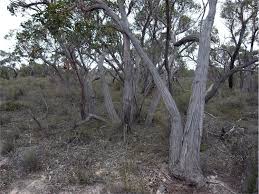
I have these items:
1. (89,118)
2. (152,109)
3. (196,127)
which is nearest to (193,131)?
(196,127)

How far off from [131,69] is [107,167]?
326 centimetres

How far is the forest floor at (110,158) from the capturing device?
632 cm

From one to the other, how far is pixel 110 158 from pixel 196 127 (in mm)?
2070

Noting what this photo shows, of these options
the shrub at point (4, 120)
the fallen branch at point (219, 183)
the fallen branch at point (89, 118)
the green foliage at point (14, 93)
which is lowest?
the fallen branch at point (219, 183)

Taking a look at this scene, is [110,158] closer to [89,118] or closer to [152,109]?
[89,118]

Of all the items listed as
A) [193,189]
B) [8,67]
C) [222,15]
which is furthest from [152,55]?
[8,67]

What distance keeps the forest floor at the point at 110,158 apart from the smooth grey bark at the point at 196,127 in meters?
0.24

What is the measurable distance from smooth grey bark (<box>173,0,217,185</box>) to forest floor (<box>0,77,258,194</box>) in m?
0.24

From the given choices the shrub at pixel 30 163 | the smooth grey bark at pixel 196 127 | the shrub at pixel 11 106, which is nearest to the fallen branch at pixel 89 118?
the shrub at pixel 30 163

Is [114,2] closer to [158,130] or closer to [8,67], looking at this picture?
[158,130]

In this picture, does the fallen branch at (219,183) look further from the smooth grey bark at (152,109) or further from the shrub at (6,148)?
the shrub at (6,148)

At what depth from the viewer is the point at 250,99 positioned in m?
14.3

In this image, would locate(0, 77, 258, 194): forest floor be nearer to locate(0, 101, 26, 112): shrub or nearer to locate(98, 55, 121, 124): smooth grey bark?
locate(98, 55, 121, 124): smooth grey bark

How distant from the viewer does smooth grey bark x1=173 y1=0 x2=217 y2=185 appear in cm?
630
